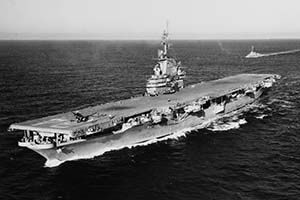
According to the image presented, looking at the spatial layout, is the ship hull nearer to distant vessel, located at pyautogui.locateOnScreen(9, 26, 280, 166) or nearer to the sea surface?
distant vessel, located at pyautogui.locateOnScreen(9, 26, 280, 166)

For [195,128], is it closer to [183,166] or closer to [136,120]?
[136,120]

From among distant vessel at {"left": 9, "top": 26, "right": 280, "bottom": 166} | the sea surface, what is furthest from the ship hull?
the sea surface

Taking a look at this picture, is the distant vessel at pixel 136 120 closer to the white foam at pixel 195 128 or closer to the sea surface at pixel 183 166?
the white foam at pixel 195 128

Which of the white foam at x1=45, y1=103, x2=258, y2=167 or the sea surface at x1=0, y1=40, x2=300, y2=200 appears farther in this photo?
the white foam at x1=45, y1=103, x2=258, y2=167

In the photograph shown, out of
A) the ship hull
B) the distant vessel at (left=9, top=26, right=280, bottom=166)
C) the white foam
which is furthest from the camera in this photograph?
the white foam

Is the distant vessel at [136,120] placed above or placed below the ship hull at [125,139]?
above

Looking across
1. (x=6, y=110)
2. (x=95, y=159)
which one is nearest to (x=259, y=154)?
(x=95, y=159)

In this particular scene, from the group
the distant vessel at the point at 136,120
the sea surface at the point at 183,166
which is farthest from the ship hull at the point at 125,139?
the sea surface at the point at 183,166

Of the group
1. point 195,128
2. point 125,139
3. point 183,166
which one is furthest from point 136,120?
point 195,128
